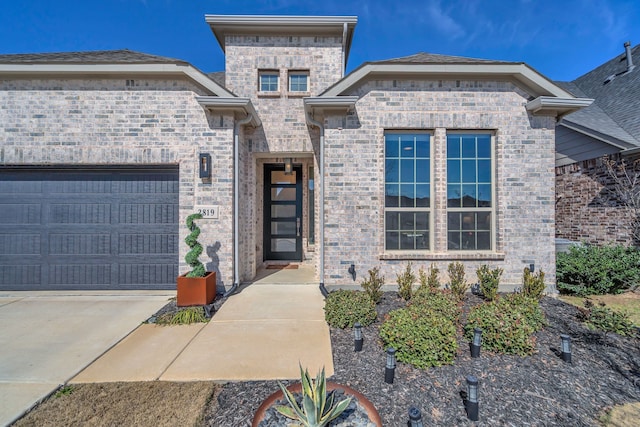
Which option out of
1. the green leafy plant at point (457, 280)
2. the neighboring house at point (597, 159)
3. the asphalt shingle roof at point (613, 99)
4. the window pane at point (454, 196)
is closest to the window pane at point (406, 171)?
the window pane at point (454, 196)

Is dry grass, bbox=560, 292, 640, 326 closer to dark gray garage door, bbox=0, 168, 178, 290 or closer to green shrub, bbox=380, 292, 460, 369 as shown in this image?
green shrub, bbox=380, 292, 460, 369

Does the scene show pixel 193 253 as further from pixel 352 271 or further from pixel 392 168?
pixel 392 168

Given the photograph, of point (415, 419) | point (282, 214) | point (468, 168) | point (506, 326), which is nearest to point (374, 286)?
point (506, 326)

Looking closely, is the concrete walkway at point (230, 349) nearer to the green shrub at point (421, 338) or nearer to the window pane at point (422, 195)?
the green shrub at point (421, 338)

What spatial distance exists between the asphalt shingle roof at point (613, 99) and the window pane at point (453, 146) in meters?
4.83

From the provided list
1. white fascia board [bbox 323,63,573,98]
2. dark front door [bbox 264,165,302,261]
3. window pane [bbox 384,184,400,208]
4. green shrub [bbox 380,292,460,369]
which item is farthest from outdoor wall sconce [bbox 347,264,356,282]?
white fascia board [bbox 323,63,573,98]

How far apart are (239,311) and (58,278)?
4.25 m

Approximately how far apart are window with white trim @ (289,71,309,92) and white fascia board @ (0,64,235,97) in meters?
1.84

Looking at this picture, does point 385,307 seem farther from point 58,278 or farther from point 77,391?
point 58,278

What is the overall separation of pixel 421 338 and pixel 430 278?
2403mm

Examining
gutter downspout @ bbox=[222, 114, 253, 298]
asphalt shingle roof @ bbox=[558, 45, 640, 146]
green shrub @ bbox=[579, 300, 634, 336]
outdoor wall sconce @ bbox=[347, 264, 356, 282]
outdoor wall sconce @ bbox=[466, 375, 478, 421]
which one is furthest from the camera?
asphalt shingle roof @ bbox=[558, 45, 640, 146]

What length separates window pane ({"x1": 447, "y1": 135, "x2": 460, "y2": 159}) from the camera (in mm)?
5504

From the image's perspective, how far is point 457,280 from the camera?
4.95 meters

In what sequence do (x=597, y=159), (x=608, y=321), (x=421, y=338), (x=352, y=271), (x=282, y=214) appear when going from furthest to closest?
(x=282, y=214) < (x=597, y=159) < (x=352, y=271) < (x=608, y=321) < (x=421, y=338)
